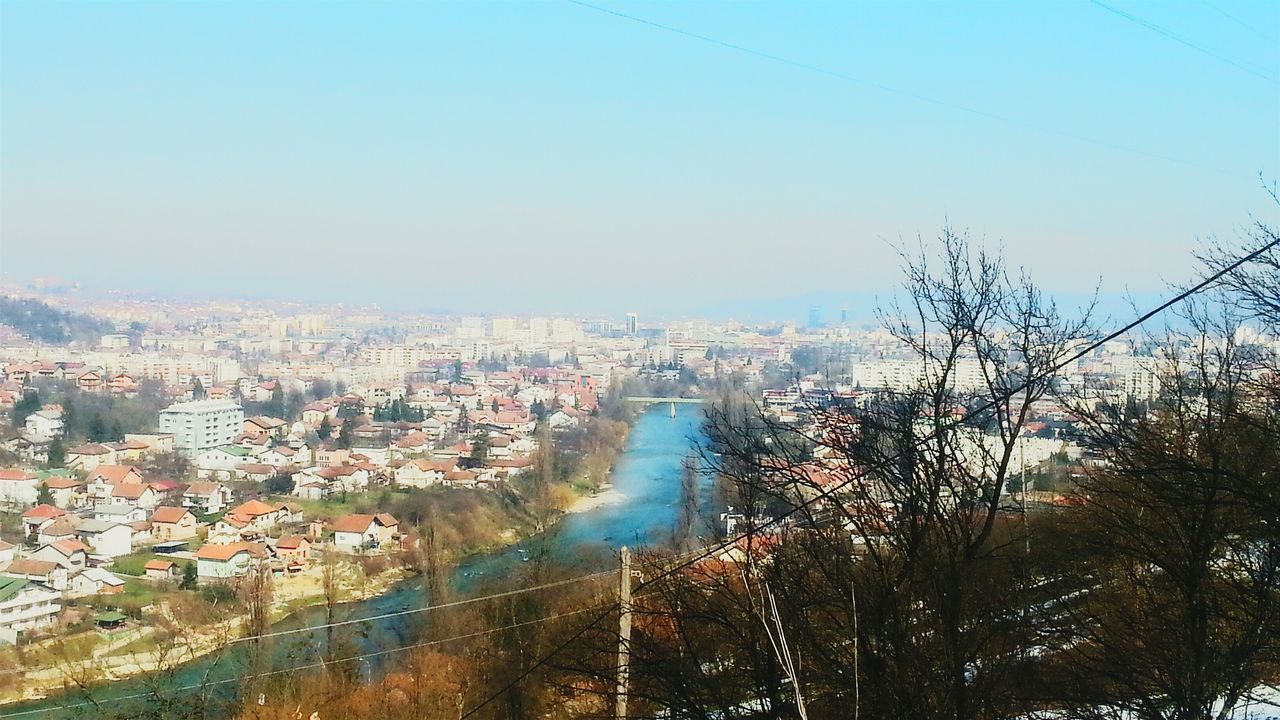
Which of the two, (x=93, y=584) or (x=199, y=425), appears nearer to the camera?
(x=93, y=584)

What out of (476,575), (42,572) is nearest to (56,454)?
(42,572)

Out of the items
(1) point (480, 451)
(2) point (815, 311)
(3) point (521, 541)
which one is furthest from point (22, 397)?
(2) point (815, 311)

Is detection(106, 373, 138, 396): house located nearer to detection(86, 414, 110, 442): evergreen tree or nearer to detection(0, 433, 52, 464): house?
detection(86, 414, 110, 442): evergreen tree

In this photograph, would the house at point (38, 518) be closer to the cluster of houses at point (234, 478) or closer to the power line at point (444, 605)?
the cluster of houses at point (234, 478)

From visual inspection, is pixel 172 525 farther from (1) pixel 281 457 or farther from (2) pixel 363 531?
(1) pixel 281 457

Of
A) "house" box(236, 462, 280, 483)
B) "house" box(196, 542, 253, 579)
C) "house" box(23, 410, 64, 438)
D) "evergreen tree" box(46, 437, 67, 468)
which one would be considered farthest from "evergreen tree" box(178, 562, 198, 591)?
"house" box(23, 410, 64, 438)
